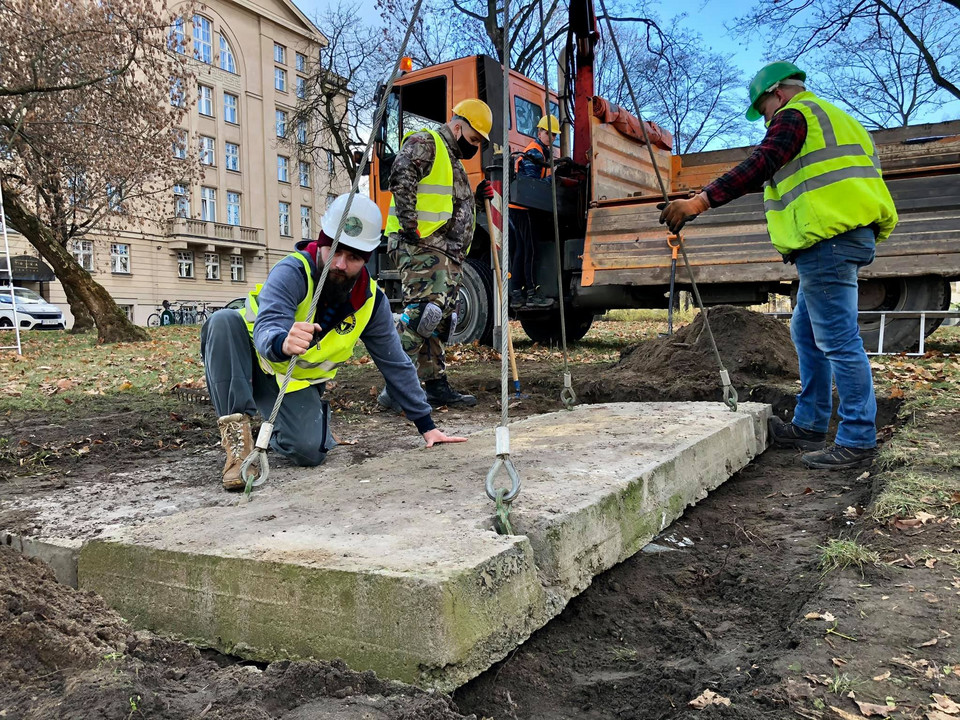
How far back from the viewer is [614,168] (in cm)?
869

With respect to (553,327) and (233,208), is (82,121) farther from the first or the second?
(233,208)

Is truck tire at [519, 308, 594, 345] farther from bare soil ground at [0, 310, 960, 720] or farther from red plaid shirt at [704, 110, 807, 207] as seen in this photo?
bare soil ground at [0, 310, 960, 720]

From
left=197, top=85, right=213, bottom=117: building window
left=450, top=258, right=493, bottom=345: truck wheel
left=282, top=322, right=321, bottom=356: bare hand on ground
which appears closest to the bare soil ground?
left=282, top=322, right=321, bottom=356: bare hand on ground

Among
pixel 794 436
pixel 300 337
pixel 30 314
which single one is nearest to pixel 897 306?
pixel 794 436

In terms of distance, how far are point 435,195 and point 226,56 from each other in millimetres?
34691

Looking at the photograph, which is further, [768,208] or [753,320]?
[753,320]

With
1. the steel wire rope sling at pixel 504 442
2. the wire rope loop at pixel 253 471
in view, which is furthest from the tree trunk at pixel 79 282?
the steel wire rope sling at pixel 504 442

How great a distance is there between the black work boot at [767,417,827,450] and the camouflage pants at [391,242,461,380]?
2.17 meters

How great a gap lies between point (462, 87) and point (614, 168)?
6.58ft

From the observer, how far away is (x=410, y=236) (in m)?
4.90

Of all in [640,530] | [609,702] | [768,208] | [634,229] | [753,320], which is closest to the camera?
[609,702]

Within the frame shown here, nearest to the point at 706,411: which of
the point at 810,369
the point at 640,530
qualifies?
the point at 810,369

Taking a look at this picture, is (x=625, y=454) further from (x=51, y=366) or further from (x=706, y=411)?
(x=51, y=366)

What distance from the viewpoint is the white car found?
752 inches
